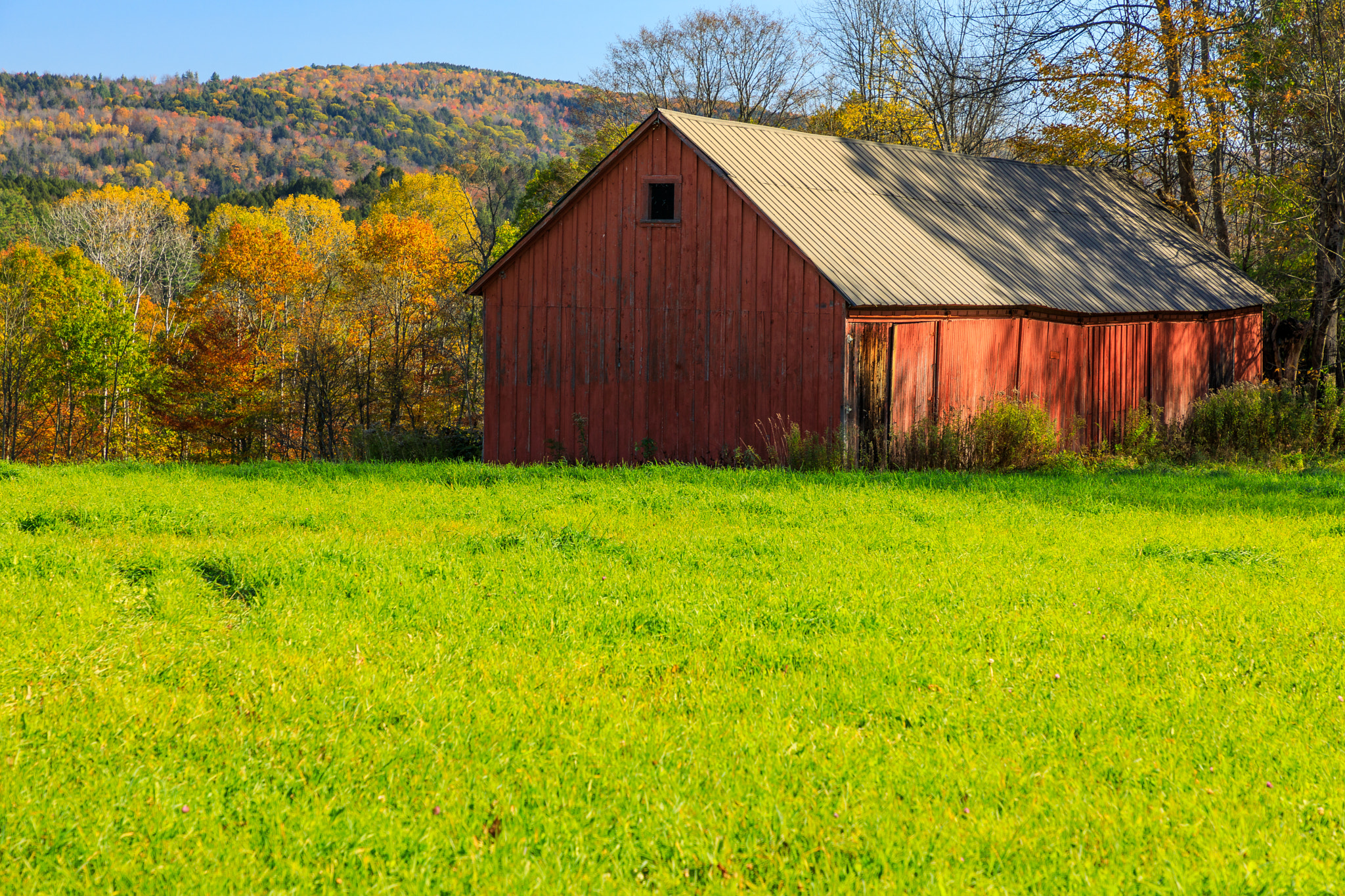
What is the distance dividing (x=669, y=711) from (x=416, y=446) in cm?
1651

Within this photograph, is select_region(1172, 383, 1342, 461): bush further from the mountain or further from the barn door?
the mountain

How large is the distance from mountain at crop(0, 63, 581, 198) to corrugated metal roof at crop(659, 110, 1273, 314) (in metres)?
83.2

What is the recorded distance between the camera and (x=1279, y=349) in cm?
2444

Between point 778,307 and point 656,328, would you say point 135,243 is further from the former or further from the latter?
point 778,307

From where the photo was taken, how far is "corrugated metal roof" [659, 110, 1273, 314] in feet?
54.1

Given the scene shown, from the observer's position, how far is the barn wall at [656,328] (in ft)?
52.5

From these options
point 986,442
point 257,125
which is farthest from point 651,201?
point 257,125

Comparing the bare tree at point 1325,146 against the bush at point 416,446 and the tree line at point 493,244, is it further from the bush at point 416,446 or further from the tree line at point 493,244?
the bush at point 416,446

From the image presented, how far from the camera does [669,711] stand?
5145mm

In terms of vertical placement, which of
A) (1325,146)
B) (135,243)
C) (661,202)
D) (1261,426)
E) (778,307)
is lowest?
(1261,426)

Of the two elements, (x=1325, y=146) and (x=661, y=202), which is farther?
(x=1325, y=146)

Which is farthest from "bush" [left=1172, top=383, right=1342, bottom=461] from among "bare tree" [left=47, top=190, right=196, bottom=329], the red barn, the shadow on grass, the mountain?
the mountain

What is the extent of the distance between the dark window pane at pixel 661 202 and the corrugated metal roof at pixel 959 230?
93 centimetres

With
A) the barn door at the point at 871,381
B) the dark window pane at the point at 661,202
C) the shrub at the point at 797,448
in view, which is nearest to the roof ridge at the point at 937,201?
the dark window pane at the point at 661,202
